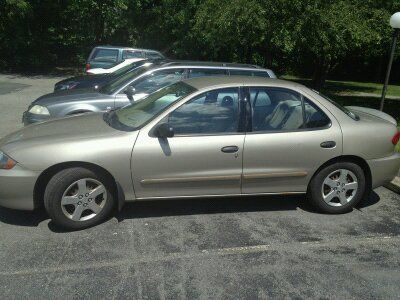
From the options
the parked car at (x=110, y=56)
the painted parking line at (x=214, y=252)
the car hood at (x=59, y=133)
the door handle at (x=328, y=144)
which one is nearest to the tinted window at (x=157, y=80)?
the car hood at (x=59, y=133)

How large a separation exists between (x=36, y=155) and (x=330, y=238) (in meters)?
3.08

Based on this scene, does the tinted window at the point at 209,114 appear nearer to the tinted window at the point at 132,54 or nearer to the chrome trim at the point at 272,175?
the chrome trim at the point at 272,175

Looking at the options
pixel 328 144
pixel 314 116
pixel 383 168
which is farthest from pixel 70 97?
pixel 383 168

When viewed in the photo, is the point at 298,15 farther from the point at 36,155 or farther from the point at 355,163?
the point at 36,155

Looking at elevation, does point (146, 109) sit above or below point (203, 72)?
below

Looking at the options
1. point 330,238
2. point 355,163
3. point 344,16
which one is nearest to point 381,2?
point 344,16

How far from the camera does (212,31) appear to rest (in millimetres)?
13000

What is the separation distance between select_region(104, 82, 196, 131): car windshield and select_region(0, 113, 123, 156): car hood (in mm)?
131

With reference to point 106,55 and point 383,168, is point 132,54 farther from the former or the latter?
point 383,168

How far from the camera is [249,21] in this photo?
37.1 feet

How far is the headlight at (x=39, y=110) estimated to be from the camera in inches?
274

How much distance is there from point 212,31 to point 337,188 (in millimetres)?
8955

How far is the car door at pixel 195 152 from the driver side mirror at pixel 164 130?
71 mm

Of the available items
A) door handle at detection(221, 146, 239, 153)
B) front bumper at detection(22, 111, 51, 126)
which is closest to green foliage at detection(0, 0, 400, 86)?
front bumper at detection(22, 111, 51, 126)
